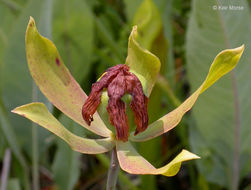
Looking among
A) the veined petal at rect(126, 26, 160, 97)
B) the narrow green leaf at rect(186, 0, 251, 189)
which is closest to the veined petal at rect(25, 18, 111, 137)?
the veined petal at rect(126, 26, 160, 97)

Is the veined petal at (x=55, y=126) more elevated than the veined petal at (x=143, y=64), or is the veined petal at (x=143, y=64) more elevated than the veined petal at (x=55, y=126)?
the veined petal at (x=143, y=64)

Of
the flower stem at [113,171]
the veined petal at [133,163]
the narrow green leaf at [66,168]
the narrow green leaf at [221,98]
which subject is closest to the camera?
the veined petal at [133,163]

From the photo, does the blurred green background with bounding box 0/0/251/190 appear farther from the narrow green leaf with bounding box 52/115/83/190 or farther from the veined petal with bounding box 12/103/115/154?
the veined petal with bounding box 12/103/115/154

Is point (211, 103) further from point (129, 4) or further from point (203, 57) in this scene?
point (129, 4)

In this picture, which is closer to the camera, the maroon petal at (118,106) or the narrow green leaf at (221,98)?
the maroon petal at (118,106)

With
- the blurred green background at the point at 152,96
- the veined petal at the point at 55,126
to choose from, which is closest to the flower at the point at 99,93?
the veined petal at the point at 55,126

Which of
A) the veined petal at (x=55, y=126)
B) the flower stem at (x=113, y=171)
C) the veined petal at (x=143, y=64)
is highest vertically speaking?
the veined petal at (x=143, y=64)

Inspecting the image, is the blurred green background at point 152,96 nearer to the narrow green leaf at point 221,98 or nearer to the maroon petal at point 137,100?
the narrow green leaf at point 221,98

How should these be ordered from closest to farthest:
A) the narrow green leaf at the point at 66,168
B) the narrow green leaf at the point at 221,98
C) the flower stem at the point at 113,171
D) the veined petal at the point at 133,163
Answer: the veined petal at the point at 133,163 → the flower stem at the point at 113,171 → the narrow green leaf at the point at 221,98 → the narrow green leaf at the point at 66,168
